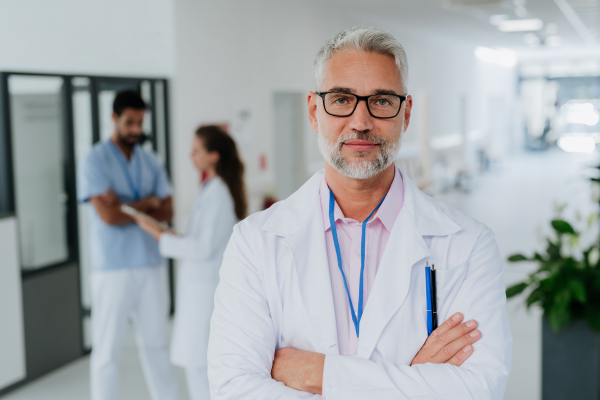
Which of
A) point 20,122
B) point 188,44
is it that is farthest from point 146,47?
point 20,122

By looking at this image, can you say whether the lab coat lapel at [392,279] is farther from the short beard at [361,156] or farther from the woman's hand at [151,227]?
the woman's hand at [151,227]

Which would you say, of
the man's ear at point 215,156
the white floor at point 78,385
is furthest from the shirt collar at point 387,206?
the white floor at point 78,385

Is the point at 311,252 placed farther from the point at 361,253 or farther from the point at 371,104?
the point at 371,104

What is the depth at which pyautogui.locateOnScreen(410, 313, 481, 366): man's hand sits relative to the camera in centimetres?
134

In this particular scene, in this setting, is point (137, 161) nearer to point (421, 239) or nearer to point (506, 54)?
point (421, 239)

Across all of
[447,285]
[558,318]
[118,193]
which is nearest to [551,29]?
[558,318]

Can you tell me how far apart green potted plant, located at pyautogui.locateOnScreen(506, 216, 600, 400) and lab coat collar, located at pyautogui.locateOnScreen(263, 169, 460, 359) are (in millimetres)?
1557

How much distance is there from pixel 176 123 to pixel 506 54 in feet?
57.2

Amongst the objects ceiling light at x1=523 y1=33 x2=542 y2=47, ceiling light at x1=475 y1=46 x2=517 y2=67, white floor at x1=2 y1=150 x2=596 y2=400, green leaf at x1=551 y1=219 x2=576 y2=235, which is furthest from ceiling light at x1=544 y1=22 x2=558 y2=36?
green leaf at x1=551 y1=219 x2=576 y2=235

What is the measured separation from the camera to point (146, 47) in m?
5.27

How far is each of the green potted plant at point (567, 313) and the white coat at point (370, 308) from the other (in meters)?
1.54

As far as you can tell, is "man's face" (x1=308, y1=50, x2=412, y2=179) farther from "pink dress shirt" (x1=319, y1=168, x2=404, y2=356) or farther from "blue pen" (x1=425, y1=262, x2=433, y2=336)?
"blue pen" (x1=425, y1=262, x2=433, y2=336)

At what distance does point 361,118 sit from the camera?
1.35 metres

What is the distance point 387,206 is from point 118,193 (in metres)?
2.33
